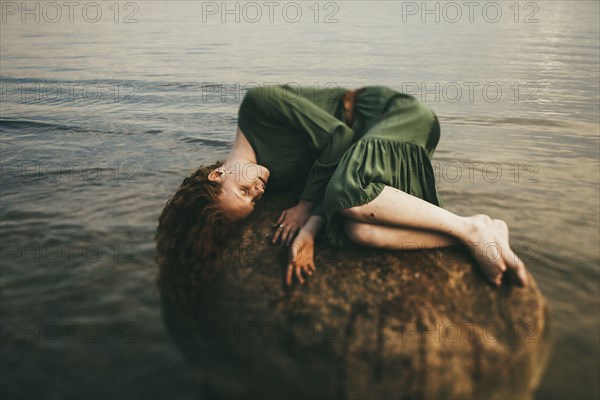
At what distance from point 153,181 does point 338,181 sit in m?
4.09

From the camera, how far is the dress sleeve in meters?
3.78

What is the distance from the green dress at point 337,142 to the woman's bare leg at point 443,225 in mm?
96

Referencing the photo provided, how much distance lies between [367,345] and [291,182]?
64.6 inches

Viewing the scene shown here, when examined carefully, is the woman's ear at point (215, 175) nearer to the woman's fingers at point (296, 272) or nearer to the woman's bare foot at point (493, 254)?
the woman's fingers at point (296, 272)

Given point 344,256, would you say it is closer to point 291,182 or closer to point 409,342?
point 409,342

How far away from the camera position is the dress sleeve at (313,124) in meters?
3.78

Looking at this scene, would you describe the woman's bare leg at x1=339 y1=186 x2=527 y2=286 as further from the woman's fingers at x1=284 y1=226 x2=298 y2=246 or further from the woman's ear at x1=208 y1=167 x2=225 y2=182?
the woman's ear at x1=208 y1=167 x2=225 y2=182

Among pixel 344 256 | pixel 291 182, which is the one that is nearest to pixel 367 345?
pixel 344 256

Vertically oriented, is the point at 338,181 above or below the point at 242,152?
below

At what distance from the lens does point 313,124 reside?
150 inches

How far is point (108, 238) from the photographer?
199 inches

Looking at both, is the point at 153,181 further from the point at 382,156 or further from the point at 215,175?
the point at 382,156

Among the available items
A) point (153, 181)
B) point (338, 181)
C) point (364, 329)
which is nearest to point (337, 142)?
point (338, 181)

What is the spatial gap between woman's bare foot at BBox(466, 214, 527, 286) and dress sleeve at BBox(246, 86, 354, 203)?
1.10 m
